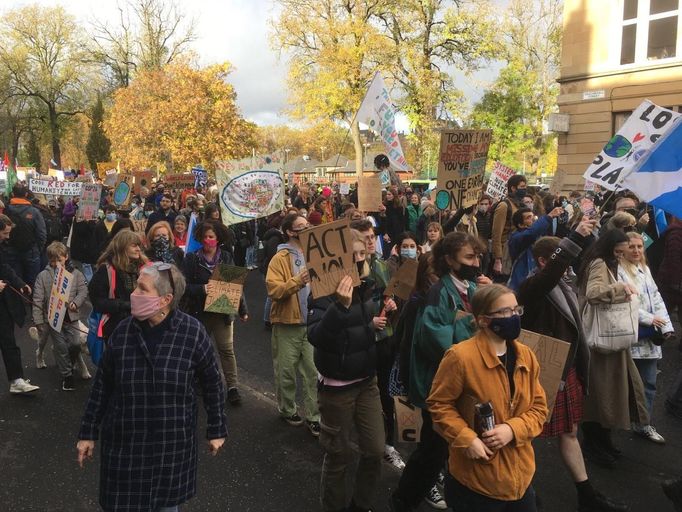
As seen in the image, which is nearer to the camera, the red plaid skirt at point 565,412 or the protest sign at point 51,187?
the red plaid skirt at point 565,412

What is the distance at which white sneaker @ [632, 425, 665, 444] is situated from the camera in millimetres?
4402

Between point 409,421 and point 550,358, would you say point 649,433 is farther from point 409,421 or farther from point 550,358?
point 409,421

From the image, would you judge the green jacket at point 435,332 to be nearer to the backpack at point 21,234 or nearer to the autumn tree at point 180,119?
the backpack at point 21,234

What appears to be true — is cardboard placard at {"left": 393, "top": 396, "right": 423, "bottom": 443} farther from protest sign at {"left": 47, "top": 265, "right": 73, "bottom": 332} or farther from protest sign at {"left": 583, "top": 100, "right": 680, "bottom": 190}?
protest sign at {"left": 47, "top": 265, "right": 73, "bottom": 332}

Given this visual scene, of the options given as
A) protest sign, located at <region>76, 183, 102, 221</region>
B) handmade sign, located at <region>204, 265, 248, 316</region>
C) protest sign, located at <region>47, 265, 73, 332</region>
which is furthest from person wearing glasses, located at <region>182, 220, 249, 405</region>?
protest sign, located at <region>76, 183, 102, 221</region>

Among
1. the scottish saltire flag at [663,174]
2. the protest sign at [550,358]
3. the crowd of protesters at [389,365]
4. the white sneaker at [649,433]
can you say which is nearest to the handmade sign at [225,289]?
the crowd of protesters at [389,365]

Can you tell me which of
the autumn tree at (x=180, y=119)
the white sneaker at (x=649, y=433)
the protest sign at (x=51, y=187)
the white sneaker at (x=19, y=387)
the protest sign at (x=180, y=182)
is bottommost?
the white sneaker at (x=649, y=433)

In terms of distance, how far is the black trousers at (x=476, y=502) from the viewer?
244cm

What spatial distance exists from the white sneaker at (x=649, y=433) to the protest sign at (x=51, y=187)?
41.6 feet

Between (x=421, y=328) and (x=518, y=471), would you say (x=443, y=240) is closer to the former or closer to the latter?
(x=421, y=328)

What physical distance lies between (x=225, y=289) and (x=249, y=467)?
5.10ft

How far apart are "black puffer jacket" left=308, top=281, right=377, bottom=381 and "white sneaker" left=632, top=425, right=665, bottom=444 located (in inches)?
104

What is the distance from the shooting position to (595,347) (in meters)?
3.91

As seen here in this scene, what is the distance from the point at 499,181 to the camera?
34.2 ft
